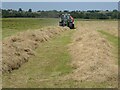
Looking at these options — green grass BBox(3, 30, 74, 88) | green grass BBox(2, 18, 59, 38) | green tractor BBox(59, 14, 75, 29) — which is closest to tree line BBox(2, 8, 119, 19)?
green grass BBox(2, 18, 59, 38)

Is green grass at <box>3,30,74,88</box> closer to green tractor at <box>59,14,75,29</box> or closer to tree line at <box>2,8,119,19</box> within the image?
green tractor at <box>59,14,75,29</box>

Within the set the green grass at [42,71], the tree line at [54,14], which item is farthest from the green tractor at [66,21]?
the tree line at [54,14]

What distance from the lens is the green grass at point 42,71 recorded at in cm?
1001

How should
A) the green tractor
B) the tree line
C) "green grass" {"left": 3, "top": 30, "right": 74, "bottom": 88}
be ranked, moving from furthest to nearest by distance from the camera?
the tree line → the green tractor → "green grass" {"left": 3, "top": 30, "right": 74, "bottom": 88}

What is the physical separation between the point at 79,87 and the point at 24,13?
74.3 m

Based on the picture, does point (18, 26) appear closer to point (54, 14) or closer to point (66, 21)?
point (66, 21)

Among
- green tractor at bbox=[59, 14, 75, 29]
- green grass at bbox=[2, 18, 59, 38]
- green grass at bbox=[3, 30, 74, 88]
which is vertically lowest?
green grass at bbox=[2, 18, 59, 38]

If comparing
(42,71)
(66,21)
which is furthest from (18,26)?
(42,71)

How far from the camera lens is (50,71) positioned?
11.8 meters

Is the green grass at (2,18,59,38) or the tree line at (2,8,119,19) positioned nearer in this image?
the green grass at (2,18,59,38)

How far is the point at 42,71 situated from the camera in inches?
465

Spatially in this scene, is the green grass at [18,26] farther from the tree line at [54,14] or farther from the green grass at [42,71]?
the tree line at [54,14]

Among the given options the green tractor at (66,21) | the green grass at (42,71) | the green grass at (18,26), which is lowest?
the green grass at (18,26)

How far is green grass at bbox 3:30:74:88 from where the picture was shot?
10008 millimetres
